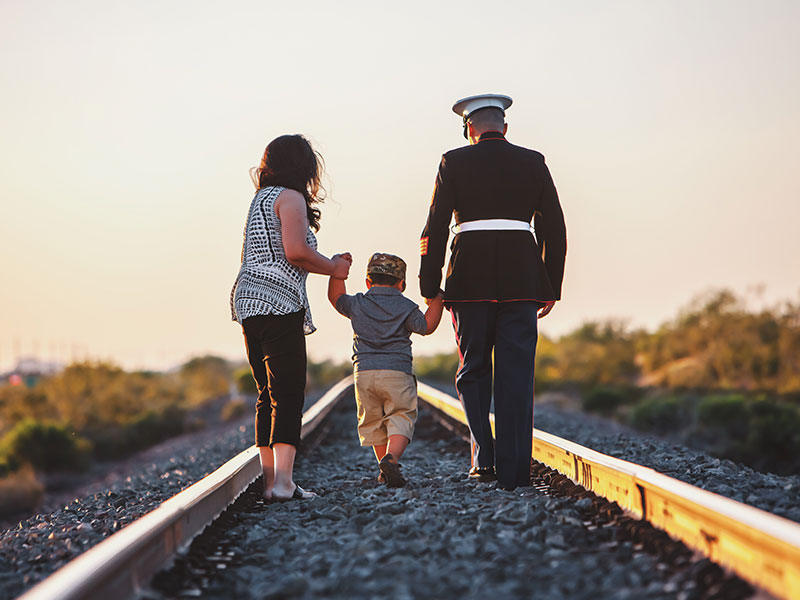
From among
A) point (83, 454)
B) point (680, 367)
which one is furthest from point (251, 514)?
point (680, 367)

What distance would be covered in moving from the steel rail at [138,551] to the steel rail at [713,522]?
5.84ft

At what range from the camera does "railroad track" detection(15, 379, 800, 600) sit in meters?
2.31

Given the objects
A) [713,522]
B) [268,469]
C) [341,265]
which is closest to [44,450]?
[268,469]

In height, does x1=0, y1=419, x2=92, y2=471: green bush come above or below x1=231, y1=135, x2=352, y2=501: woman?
below

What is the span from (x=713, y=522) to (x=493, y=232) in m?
2.32

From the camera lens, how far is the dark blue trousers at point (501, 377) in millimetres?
4469

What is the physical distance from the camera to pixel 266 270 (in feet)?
14.8

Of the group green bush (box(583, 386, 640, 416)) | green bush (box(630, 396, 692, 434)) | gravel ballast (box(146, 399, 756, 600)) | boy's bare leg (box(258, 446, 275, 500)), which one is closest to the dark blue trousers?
gravel ballast (box(146, 399, 756, 600))

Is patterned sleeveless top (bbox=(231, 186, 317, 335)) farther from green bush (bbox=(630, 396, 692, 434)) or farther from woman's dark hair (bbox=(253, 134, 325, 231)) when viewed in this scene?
green bush (bbox=(630, 396, 692, 434))

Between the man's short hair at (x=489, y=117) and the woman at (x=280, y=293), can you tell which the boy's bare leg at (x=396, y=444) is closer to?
the woman at (x=280, y=293)

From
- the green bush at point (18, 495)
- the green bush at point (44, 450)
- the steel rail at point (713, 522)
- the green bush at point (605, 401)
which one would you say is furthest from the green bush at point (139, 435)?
the steel rail at point (713, 522)

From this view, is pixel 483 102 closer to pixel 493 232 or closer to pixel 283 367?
pixel 493 232

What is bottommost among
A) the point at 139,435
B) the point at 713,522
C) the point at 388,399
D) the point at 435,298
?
the point at 139,435

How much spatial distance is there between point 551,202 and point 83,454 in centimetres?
2203
